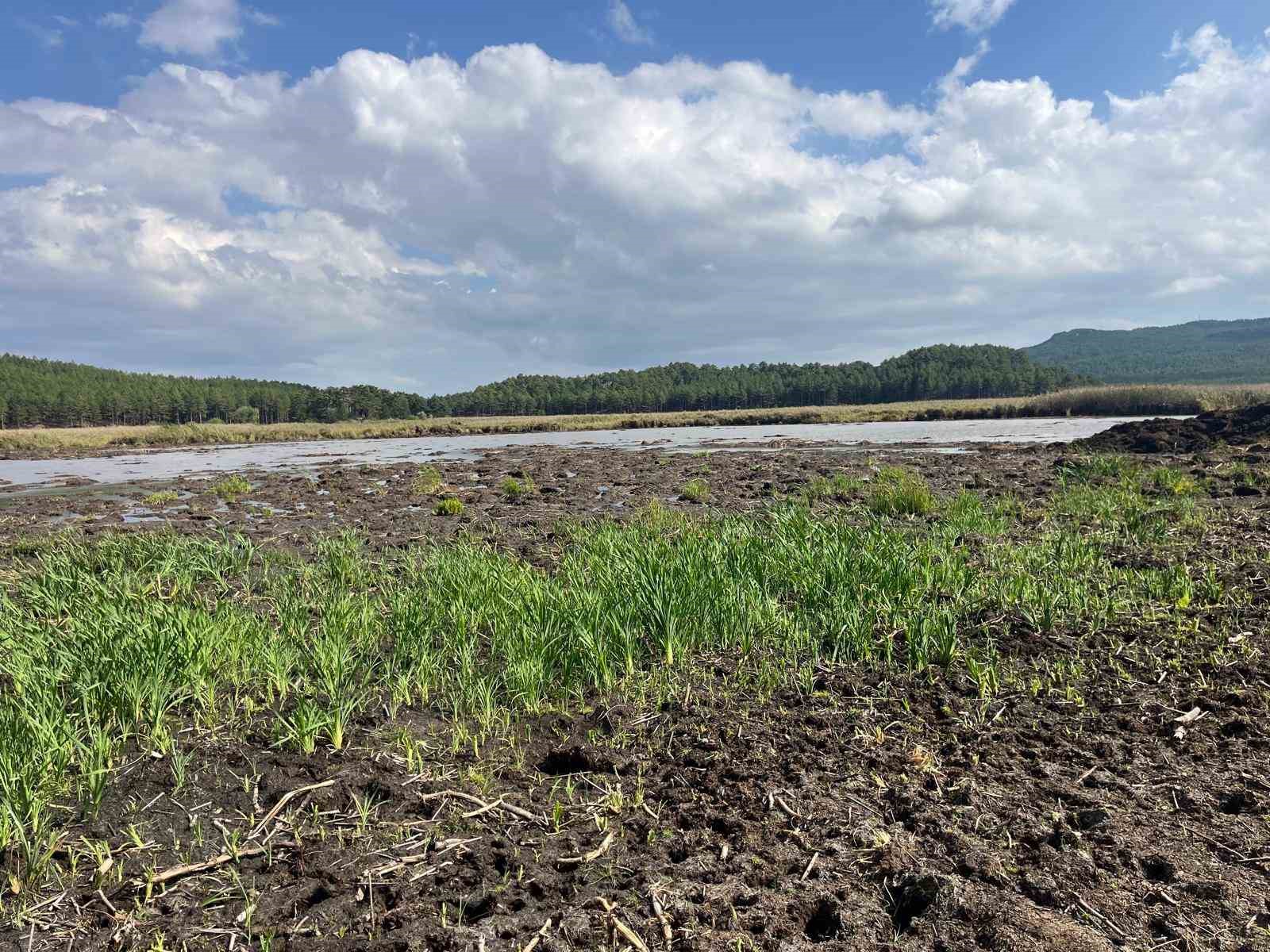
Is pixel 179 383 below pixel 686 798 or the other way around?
the other way around

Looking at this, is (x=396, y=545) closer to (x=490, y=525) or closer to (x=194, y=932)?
(x=490, y=525)

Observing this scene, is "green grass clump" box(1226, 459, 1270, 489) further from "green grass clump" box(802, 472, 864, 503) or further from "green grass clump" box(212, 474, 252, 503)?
"green grass clump" box(212, 474, 252, 503)

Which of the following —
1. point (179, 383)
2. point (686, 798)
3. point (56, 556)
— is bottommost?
point (686, 798)

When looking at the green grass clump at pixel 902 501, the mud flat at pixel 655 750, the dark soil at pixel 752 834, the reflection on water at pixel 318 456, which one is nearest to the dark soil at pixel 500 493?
the green grass clump at pixel 902 501

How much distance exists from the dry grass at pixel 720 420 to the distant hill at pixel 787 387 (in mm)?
59026

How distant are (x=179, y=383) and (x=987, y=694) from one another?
A: 628 ft

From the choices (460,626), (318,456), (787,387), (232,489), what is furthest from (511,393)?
(460,626)

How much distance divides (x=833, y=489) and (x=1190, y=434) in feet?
47.0

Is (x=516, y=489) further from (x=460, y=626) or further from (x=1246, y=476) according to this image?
(x=1246, y=476)

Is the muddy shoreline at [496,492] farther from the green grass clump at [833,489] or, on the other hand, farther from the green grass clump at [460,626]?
the green grass clump at [460,626]

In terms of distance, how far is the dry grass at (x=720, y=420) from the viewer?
52688 millimetres

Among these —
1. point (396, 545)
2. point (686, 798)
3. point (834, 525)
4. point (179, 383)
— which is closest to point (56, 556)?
point (396, 545)

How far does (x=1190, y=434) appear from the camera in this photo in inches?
842

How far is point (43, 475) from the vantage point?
97.3 feet
